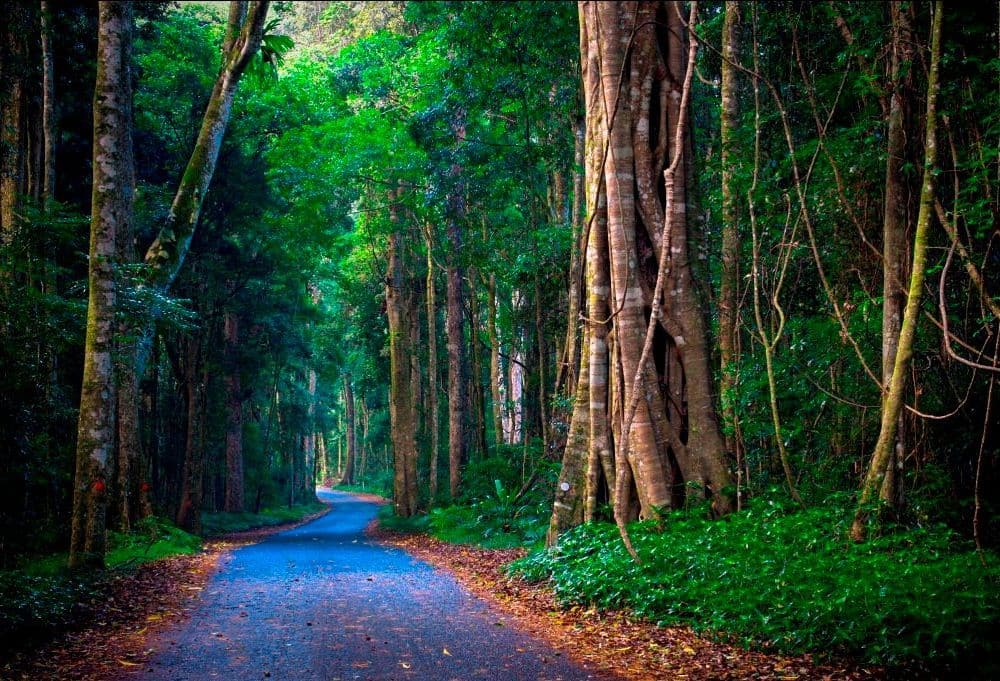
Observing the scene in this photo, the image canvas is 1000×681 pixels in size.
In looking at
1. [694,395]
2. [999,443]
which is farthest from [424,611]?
[999,443]

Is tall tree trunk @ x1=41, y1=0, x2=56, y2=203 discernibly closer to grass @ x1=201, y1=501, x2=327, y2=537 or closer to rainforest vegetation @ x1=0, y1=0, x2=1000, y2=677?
rainforest vegetation @ x1=0, y1=0, x2=1000, y2=677

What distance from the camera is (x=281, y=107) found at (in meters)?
22.3

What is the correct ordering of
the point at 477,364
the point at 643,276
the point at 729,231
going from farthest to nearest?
the point at 477,364 → the point at 729,231 → the point at 643,276

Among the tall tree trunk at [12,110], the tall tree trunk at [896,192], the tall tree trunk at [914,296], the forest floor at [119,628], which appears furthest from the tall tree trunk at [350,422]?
the tall tree trunk at [914,296]

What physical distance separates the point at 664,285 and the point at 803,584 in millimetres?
4662

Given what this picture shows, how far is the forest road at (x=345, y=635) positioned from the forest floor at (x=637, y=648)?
25 cm

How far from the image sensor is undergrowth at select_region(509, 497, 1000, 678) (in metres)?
5.25

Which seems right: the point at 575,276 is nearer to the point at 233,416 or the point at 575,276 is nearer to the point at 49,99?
the point at 49,99

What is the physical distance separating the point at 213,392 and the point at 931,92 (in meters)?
25.1

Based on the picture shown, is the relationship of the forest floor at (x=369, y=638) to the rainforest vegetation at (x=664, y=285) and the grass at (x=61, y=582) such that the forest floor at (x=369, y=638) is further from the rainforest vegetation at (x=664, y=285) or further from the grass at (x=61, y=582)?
the rainforest vegetation at (x=664, y=285)

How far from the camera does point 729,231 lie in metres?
10.5

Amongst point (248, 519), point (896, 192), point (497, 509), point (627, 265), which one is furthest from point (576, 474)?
point (248, 519)

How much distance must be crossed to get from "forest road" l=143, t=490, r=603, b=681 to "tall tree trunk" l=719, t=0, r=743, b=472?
13.7 ft

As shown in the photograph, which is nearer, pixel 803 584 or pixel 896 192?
pixel 803 584
